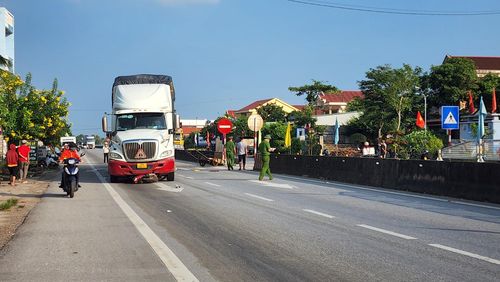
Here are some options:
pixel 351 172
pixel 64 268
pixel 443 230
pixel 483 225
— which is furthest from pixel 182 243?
pixel 351 172

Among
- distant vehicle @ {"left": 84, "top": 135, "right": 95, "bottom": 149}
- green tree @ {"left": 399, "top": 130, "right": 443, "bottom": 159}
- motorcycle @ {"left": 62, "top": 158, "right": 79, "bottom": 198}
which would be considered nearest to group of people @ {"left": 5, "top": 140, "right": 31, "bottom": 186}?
motorcycle @ {"left": 62, "top": 158, "right": 79, "bottom": 198}

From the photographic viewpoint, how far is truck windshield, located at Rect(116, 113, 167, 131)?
69.4ft

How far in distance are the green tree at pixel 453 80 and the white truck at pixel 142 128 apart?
45.7m

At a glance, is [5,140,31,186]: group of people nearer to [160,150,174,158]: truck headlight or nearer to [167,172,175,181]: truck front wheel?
[160,150,174,158]: truck headlight

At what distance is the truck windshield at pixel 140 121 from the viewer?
69.4 feet

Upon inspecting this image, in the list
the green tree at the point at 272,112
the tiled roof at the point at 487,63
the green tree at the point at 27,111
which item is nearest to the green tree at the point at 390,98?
the tiled roof at the point at 487,63

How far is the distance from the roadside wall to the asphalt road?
32.8 inches

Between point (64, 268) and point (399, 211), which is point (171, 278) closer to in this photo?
A: point (64, 268)

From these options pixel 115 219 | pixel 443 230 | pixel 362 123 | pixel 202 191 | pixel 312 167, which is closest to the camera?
pixel 443 230

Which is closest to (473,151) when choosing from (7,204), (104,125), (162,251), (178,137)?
(104,125)

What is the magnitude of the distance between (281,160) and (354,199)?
515 inches

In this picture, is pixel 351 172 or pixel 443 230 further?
pixel 351 172

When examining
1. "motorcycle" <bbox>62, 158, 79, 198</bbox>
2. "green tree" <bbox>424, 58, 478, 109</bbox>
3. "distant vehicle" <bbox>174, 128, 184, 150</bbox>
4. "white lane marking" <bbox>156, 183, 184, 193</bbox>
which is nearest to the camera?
"motorcycle" <bbox>62, 158, 79, 198</bbox>

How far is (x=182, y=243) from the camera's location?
27.5 feet
